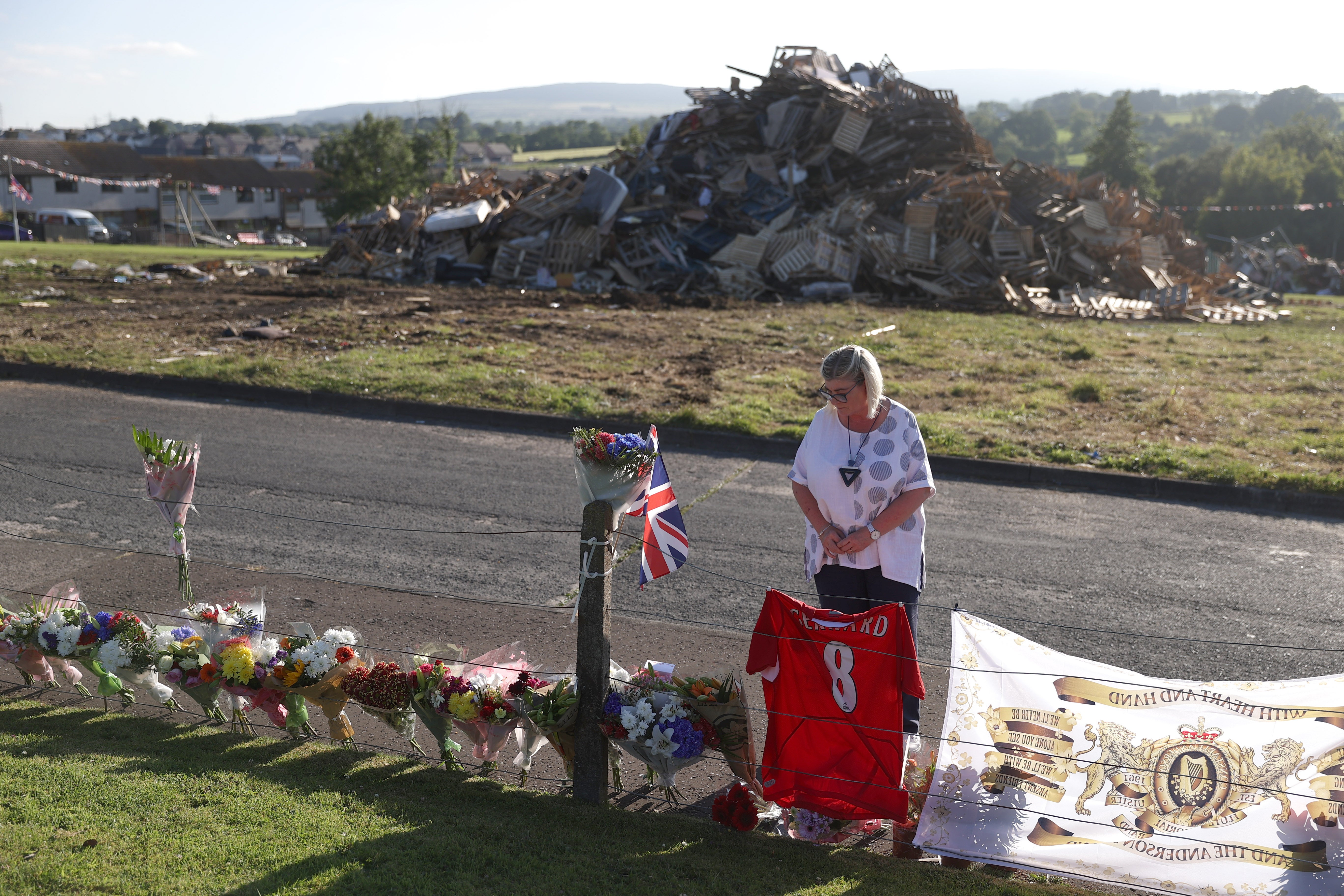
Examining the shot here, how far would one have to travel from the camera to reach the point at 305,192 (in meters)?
64.0

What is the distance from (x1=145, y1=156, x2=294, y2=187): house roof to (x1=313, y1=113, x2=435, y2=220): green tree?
19.7m

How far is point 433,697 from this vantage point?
4.39 metres

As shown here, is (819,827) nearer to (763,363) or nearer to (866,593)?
(866,593)

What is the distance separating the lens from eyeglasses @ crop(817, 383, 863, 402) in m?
4.23

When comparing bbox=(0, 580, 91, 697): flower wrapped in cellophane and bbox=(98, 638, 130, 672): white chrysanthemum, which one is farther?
bbox=(0, 580, 91, 697): flower wrapped in cellophane

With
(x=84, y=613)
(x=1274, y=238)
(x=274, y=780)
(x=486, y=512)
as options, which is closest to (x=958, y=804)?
(x=274, y=780)

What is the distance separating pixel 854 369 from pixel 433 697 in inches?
91.2

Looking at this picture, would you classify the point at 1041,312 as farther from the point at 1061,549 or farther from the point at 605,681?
the point at 605,681

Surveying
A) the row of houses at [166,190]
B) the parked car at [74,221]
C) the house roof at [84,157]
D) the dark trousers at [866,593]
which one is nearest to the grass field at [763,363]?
the dark trousers at [866,593]

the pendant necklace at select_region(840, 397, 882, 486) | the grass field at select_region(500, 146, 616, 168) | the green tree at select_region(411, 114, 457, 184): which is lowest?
the pendant necklace at select_region(840, 397, 882, 486)

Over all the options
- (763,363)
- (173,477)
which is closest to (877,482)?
(173,477)

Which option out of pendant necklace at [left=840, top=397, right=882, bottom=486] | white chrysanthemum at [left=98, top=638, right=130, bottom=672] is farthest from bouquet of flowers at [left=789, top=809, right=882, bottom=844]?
white chrysanthemum at [left=98, top=638, right=130, bottom=672]

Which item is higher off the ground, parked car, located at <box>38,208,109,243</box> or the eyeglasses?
parked car, located at <box>38,208,109,243</box>

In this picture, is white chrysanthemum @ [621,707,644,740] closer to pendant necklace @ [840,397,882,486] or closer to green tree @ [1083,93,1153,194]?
pendant necklace @ [840,397,882,486]
